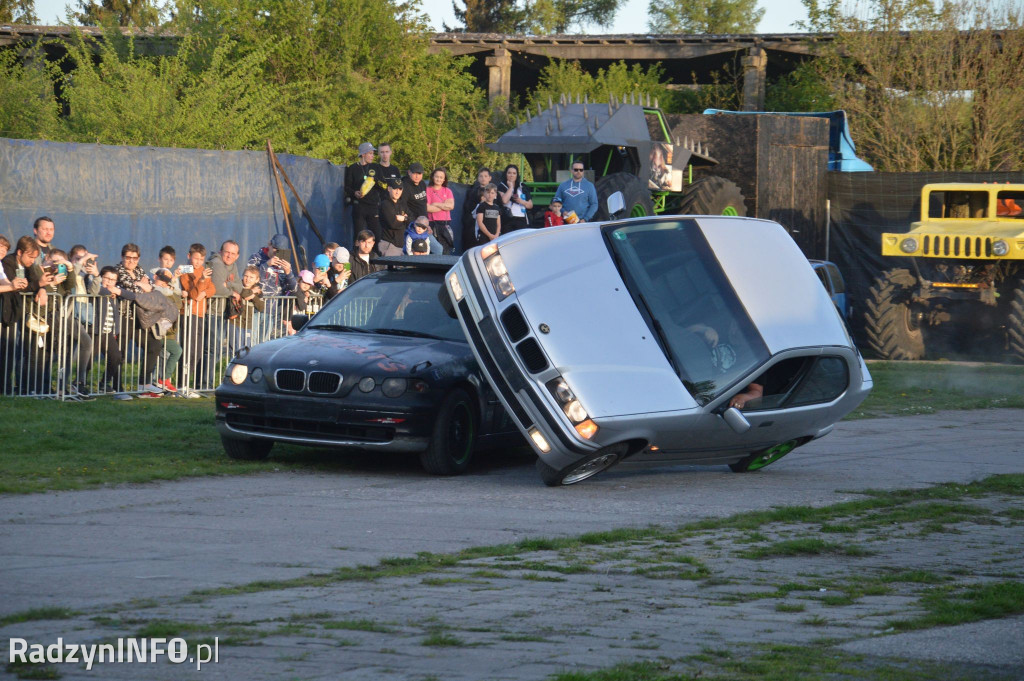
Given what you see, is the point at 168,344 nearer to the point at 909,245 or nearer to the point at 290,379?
the point at 290,379

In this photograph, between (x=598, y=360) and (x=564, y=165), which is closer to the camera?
(x=598, y=360)

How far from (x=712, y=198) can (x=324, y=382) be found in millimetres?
15262

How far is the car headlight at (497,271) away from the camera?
10.5m

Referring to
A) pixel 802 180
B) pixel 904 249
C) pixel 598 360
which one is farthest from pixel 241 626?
pixel 802 180

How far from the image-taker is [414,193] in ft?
69.6

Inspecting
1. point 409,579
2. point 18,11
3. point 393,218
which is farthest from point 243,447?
point 18,11

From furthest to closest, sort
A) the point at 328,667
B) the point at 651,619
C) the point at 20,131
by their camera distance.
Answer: the point at 20,131 → the point at 651,619 → the point at 328,667

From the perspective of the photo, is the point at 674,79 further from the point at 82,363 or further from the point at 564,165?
the point at 82,363

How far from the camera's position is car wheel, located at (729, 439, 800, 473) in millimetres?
11383

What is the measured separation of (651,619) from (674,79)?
48.7 meters

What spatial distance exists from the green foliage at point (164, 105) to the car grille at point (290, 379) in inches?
519

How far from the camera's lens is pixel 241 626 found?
5.60 metres

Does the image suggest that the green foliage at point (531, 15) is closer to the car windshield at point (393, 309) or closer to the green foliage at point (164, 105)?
the green foliage at point (164, 105)

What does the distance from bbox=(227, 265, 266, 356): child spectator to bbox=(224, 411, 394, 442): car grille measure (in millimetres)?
5373
